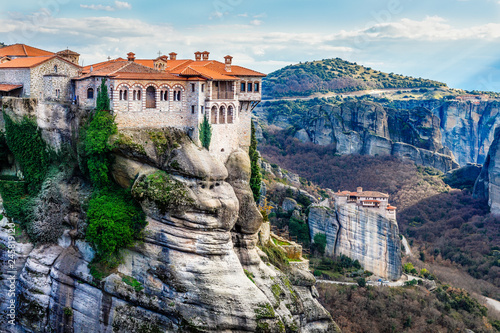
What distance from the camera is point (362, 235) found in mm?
65125

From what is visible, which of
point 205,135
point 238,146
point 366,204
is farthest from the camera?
point 366,204

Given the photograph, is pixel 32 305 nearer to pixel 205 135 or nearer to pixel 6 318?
pixel 6 318

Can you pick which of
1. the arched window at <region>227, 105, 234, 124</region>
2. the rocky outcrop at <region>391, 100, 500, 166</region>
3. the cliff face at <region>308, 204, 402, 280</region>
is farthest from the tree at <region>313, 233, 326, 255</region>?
the rocky outcrop at <region>391, 100, 500, 166</region>

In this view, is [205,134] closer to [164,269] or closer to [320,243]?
[164,269]

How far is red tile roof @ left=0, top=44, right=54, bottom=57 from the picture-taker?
47.4 metres

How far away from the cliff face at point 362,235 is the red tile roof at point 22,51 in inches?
1377

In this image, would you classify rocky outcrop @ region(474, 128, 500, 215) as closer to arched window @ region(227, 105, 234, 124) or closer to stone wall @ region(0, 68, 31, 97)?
arched window @ region(227, 105, 234, 124)

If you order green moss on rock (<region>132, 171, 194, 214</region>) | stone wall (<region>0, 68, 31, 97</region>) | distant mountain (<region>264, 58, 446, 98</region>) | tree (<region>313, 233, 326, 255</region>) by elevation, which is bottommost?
tree (<region>313, 233, 326, 255</region>)

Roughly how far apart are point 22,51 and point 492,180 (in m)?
69.9

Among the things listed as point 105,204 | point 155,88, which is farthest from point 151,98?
point 105,204

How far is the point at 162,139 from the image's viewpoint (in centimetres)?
3894

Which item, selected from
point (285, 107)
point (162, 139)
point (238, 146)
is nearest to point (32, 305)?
point (162, 139)

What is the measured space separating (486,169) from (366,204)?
124 ft

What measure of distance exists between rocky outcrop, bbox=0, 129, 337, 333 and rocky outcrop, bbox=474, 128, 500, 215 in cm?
5781
